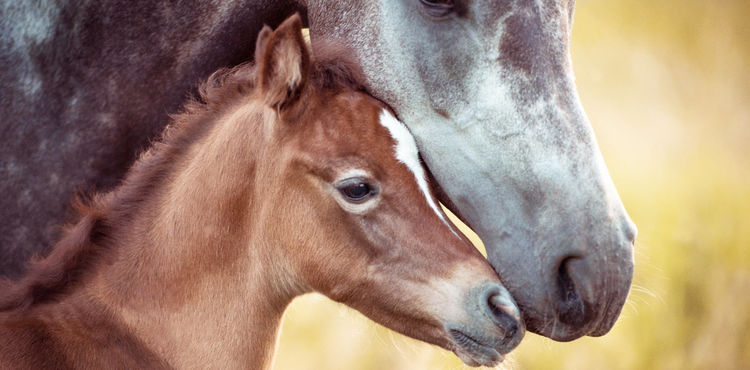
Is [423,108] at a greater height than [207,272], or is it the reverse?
[423,108]

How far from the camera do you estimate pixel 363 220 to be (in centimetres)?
271

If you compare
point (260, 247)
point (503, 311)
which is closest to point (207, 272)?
point (260, 247)

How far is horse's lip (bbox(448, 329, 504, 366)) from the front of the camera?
266 centimetres

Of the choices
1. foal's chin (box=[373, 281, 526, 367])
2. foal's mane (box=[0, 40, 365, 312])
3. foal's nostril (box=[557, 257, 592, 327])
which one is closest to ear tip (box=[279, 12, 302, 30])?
foal's mane (box=[0, 40, 365, 312])

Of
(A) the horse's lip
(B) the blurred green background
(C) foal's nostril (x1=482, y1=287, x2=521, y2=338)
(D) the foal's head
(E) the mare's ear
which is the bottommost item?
(B) the blurred green background

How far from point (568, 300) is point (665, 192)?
5533 mm

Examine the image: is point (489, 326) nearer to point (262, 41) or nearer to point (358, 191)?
point (358, 191)

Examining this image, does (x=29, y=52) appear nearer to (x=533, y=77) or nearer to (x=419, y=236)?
(x=419, y=236)

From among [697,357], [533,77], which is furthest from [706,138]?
[533,77]

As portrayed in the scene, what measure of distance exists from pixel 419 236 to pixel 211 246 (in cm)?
67

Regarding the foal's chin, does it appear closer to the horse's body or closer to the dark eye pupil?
the horse's body

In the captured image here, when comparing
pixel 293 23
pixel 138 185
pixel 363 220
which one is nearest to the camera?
pixel 293 23

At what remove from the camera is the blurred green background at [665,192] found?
6375 mm

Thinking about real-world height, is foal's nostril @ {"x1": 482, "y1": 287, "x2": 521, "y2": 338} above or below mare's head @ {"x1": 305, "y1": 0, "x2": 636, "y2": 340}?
below
